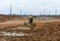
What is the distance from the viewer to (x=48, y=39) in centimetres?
1791

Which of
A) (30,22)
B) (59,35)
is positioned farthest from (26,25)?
(59,35)

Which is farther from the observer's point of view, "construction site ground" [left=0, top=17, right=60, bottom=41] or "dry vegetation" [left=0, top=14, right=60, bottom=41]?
"construction site ground" [left=0, top=17, right=60, bottom=41]

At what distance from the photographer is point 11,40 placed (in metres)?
17.8

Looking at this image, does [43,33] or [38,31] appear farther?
[38,31]

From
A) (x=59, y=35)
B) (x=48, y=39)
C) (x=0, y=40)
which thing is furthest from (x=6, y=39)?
(x=59, y=35)

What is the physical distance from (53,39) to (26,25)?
12.6 m

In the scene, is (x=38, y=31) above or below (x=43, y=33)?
below

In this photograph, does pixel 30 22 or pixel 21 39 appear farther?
pixel 30 22

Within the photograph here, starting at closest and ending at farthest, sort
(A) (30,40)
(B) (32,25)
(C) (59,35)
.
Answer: (A) (30,40) → (C) (59,35) → (B) (32,25)

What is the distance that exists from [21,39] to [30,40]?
3.32 ft

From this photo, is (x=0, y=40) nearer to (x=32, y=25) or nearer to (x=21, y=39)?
(x=21, y=39)

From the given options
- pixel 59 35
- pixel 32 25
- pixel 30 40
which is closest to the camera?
pixel 30 40

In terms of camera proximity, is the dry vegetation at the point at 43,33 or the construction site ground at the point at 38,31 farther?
the construction site ground at the point at 38,31

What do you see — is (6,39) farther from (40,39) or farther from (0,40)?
(40,39)
